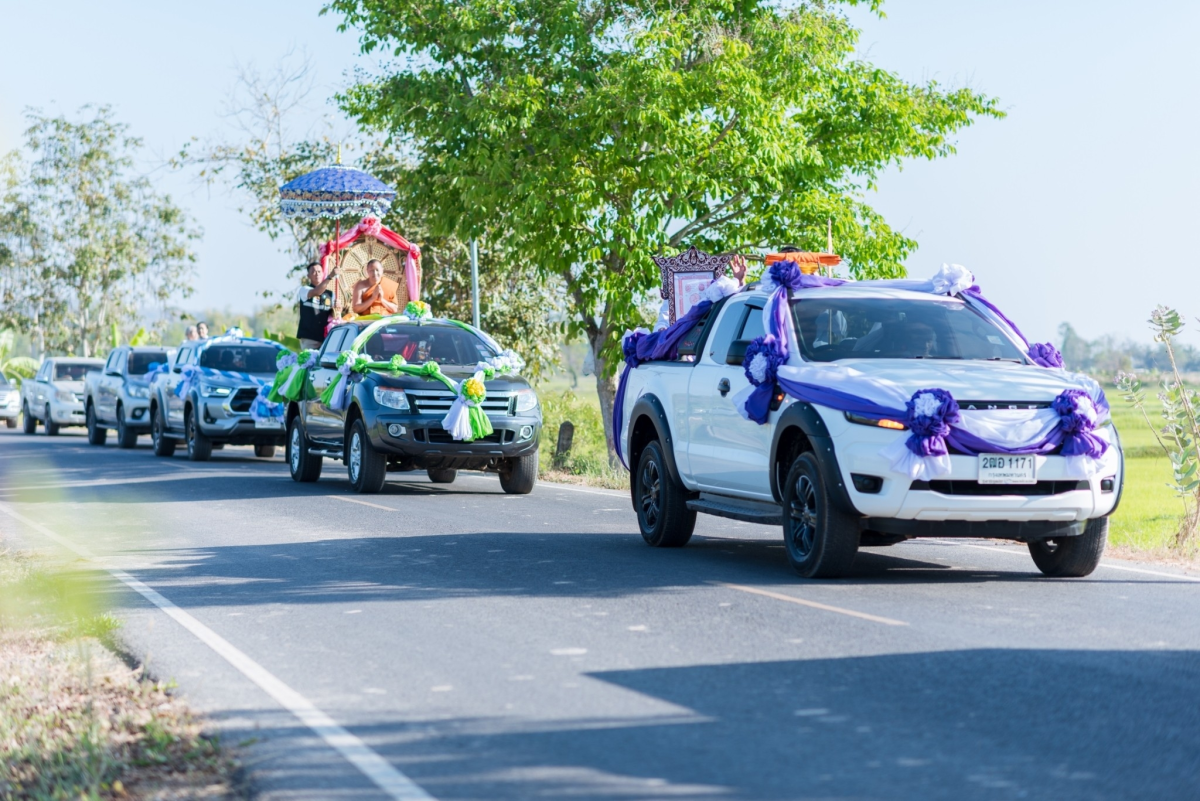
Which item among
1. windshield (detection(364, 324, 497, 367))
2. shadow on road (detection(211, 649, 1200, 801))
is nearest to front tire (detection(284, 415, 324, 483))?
windshield (detection(364, 324, 497, 367))

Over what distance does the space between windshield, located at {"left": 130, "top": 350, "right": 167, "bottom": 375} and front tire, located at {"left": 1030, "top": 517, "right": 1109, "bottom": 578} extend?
69.3 ft

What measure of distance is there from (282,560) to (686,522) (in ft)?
9.84

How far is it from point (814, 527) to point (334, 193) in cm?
1844

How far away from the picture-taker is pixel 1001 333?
11.0m

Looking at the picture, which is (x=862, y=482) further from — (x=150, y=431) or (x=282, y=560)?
(x=150, y=431)

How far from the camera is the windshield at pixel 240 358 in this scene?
965 inches

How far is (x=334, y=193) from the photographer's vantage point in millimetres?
26938

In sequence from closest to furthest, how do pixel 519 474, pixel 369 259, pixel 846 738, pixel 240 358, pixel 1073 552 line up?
1. pixel 846 738
2. pixel 1073 552
3. pixel 519 474
4. pixel 240 358
5. pixel 369 259

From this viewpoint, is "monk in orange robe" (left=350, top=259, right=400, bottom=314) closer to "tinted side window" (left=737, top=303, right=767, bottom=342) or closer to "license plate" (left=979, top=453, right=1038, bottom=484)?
"tinted side window" (left=737, top=303, right=767, bottom=342)

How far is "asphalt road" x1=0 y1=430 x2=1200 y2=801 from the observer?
5500mm

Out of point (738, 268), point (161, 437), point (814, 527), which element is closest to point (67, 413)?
point (161, 437)

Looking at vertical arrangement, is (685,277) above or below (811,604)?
above

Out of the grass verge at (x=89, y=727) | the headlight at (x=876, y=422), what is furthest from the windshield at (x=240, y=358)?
the headlight at (x=876, y=422)

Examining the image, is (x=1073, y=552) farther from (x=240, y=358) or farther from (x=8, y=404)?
(x=8, y=404)
